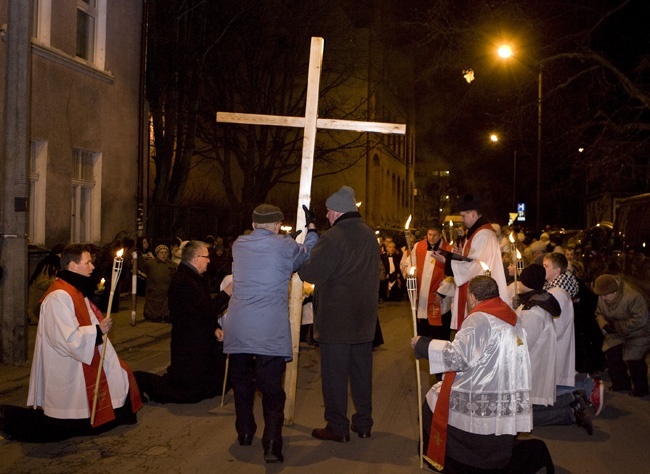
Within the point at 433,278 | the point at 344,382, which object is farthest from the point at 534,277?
the point at 433,278

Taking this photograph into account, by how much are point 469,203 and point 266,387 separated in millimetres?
3182

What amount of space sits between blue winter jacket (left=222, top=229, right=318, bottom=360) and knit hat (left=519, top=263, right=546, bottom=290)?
2317 millimetres

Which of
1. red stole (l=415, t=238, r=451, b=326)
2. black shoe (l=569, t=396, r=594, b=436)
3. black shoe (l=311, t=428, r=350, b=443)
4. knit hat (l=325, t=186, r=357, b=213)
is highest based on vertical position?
knit hat (l=325, t=186, r=357, b=213)

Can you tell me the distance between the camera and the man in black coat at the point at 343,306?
6.63 metres

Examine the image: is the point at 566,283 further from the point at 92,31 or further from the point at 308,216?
the point at 92,31

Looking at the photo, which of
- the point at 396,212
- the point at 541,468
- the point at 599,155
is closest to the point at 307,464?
the point at 541,468

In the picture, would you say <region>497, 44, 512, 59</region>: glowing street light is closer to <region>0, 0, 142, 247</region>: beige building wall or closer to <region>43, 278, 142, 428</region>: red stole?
<region>0, 0, 142, 247</region>: beige building wall

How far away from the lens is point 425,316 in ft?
37.1

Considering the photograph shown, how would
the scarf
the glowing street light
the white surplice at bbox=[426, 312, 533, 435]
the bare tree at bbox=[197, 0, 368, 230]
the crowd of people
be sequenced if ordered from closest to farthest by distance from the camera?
the white surplice at bbox=[426, 312, 533, 435]
the crowd of people
the scarf
the glowing street light
the bare tree at bbox=[197, 0, 368, 230]

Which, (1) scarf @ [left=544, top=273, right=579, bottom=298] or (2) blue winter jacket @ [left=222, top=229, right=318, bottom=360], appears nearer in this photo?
(2) blue winter jacket @ [left=222, top=229, right=318, bottom=360]

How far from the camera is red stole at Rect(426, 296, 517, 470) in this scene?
17.7 ft

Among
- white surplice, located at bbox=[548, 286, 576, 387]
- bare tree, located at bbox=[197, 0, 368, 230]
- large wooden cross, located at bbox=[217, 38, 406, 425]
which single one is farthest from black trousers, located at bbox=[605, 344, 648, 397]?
bare tree, located at bbox=[197, 0, 368, 230]

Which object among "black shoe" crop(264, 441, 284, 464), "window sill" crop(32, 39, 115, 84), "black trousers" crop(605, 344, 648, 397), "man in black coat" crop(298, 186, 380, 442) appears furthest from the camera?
"window sill" crop(32, 39, 115, 84)

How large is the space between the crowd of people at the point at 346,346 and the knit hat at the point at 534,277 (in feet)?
0.05
